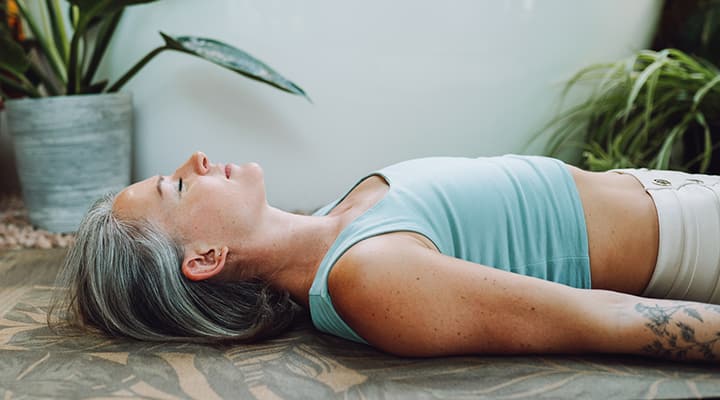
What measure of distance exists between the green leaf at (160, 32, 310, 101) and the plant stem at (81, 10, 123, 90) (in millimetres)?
249

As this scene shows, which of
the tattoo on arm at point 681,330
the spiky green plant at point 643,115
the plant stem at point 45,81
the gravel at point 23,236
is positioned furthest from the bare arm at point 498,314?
the plant stem at point 45,81

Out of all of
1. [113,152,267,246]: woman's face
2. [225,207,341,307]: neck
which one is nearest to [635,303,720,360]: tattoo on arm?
[225,207,341,307]: neck

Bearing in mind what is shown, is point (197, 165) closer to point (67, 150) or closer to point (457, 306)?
point (457, 306)

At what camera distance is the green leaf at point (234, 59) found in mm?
1776

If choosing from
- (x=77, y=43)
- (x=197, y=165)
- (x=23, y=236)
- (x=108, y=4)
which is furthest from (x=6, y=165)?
(x=197, y=165)

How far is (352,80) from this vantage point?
6.40 ft

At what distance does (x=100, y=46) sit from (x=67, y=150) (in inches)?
13.0

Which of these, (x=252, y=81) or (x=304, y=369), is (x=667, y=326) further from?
(x=252, y=81)

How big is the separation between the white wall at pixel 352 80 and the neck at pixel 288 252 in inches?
35.8

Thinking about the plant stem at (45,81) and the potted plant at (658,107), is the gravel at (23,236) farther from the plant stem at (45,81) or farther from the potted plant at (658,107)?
the potted plant at (658,107)

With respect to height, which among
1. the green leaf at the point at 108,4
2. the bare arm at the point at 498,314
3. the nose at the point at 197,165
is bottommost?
the bare arm at the point at 498,314

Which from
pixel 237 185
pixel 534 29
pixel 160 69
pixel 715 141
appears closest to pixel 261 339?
pixel 237 185

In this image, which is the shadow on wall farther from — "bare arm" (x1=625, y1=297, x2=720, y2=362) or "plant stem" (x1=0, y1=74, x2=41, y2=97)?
"bare arm" (x1=625, y1=297, x2=720, y2=362)

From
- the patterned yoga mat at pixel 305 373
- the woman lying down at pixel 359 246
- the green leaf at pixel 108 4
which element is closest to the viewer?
the patterned yoga mat at pixel 305 373
